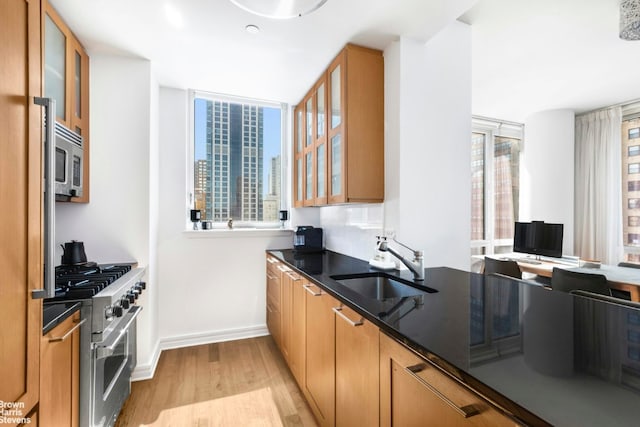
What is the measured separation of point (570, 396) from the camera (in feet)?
1.89

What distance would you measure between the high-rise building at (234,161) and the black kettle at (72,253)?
122 cm

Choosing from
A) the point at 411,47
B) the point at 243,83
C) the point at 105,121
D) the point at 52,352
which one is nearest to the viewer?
the point at 52,352

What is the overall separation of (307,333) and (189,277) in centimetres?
162

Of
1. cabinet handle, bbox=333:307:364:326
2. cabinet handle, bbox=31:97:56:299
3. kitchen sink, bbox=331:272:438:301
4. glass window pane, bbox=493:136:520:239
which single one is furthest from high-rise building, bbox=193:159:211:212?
glass window pane, bbox=493:136:520:239

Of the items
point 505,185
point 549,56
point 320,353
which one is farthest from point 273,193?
point 505,185

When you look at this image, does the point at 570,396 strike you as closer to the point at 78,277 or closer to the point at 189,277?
the point at 78,277

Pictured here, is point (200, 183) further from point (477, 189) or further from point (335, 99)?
point (477, 189)

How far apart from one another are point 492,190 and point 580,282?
7.49 feet

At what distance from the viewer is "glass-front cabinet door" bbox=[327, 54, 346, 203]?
2.03 meters

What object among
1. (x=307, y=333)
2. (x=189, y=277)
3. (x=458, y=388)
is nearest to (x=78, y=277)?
(x=189, y=277)

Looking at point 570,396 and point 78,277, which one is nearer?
point 570,396

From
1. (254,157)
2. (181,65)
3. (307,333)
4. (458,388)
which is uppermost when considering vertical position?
(181,65)

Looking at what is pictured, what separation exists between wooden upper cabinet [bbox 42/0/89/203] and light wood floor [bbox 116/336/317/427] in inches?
59.0

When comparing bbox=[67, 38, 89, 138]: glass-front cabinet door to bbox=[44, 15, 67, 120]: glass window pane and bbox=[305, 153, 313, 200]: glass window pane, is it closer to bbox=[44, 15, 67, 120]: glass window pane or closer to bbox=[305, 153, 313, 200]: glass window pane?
bbox=[44, 15, 67, 120]: glass window pane
